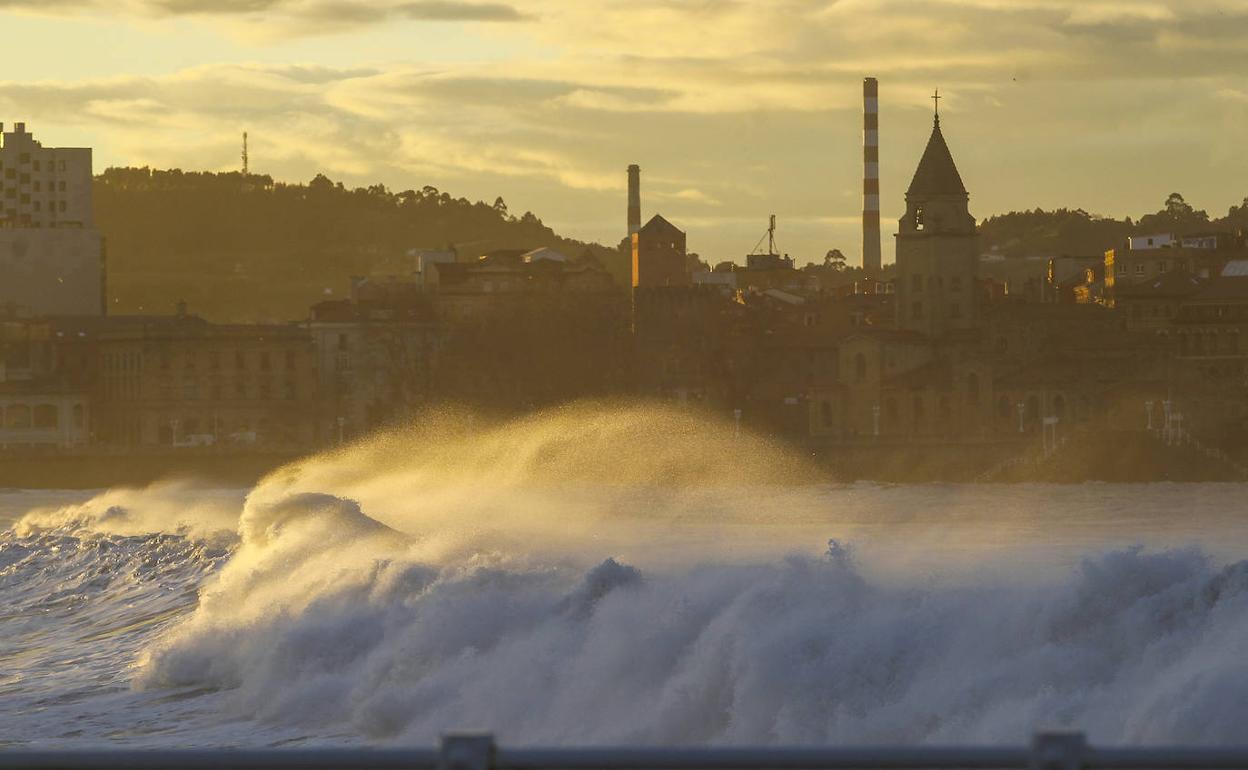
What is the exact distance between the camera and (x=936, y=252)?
111312 millimetres

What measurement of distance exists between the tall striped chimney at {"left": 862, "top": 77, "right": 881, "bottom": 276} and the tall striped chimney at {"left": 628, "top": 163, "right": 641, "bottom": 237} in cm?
1296

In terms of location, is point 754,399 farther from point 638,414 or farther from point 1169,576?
point 1169,576

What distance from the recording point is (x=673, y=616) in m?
18.1

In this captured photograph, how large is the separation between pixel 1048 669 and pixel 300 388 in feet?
321

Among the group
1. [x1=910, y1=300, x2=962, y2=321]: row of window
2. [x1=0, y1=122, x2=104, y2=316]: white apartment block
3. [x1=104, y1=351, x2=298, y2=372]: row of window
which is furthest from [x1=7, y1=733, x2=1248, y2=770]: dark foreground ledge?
[x1=0, y1=122, x2=104, y2=316]: white apartment block

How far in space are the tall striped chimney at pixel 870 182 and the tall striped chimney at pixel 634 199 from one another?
42.5ft

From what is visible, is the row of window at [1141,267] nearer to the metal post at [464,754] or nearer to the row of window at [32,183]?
the row of window at [32,183]

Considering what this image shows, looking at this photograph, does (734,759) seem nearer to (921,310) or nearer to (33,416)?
(33,416)

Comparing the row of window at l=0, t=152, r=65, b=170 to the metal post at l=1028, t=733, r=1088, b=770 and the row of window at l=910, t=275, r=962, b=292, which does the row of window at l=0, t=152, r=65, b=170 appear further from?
the metal post at l=1028, t=733, r=1088, b=770

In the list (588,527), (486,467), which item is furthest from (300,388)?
(588,527)

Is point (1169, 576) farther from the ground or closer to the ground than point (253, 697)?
farther from the ground

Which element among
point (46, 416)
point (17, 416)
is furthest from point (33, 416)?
point (17, 416)

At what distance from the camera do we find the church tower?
110062mm

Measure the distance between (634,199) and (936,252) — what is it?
31.3 metres
